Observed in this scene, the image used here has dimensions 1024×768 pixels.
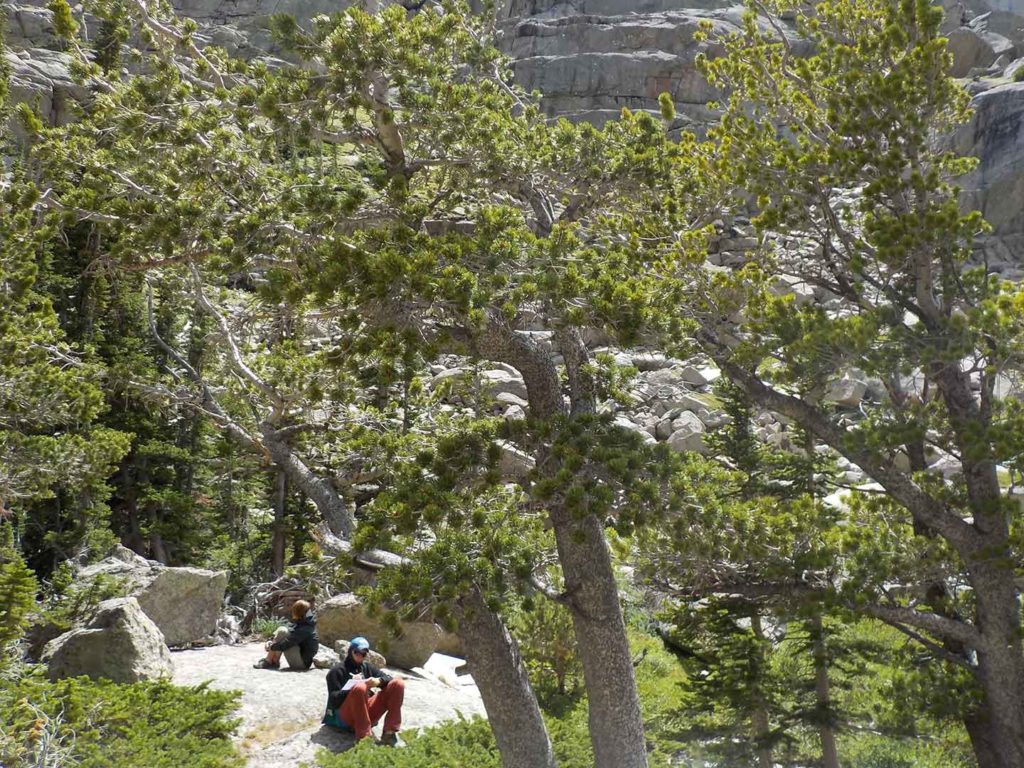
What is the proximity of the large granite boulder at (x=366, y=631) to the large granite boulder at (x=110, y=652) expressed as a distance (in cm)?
309

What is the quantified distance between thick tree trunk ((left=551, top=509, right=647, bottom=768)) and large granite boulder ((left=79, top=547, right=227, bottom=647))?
28.6ft

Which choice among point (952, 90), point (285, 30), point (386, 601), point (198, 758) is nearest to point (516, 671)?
point (386, 601)

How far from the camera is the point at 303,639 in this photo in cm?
1185

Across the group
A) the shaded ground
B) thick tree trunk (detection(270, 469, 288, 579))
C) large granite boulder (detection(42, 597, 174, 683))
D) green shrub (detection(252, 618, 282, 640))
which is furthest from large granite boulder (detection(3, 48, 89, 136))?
large granite boulder (detection(42, 597, 174, 683))

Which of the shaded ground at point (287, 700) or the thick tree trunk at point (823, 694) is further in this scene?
the thick tree trunk at point (823, 694)

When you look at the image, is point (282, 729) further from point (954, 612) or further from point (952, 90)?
point (952, 90)

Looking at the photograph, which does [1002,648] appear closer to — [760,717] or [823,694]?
[823,694]

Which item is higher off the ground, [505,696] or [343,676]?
[343,676]

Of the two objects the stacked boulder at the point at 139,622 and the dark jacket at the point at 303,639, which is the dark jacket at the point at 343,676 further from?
the stacked boulder at the point at 139,622

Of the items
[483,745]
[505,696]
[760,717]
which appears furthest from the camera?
[760,717]

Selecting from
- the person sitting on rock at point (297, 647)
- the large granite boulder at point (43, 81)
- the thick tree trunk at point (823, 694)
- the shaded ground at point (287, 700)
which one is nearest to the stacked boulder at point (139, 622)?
the shaded ground at point (287, 700)

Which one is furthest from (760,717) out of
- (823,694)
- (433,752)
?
(433,752)

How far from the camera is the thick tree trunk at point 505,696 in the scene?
7215 mm

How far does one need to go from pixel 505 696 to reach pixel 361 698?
8.82 feet
